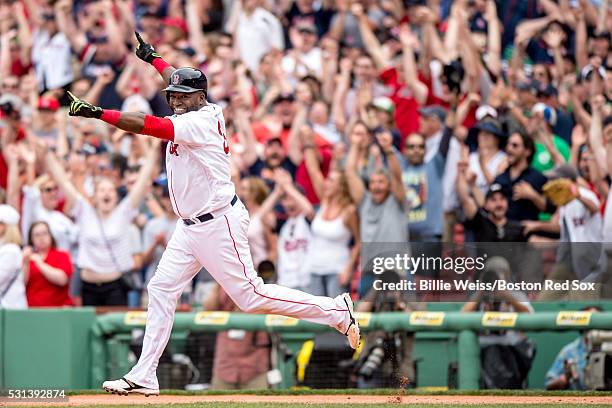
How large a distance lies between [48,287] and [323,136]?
138 inches

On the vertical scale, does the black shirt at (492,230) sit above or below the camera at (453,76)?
below

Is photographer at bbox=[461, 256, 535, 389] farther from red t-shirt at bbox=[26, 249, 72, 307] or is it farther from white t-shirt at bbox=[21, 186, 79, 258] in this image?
white t-shirt at bbox=[21, 186, 79, 258]

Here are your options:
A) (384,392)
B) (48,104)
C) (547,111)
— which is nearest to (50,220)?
(48,104)

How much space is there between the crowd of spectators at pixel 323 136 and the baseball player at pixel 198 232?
8.39 ft

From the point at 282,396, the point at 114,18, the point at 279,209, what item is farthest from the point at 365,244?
the point at 114,18

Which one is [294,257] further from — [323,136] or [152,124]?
Answer: [152,124]

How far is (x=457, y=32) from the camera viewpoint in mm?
13734

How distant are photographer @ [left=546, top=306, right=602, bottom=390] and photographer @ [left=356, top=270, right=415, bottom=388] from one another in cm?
109

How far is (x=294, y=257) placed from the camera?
39.5 ft

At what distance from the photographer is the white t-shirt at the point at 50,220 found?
498 inches

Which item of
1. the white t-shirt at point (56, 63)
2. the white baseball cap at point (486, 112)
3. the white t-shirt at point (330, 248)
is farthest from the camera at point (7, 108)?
the white baseball cap at point (486, 112)

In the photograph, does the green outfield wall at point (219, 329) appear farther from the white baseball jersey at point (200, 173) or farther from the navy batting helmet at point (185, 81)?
the navy batting helmet at point (185, 81)

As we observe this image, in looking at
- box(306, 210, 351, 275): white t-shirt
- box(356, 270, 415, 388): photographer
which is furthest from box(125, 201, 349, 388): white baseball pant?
box(306, 210, 351, 275): white t-shirt

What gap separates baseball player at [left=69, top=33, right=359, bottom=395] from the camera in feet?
26.4
